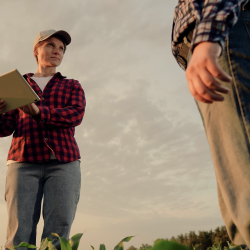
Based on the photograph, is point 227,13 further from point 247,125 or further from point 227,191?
point 227,191

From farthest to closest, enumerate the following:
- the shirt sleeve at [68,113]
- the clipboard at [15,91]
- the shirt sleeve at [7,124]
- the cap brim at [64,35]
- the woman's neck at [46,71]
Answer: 1. the woman's neck at [46,71]
2. the cap brim at [64,35]
3. the shirt sleeve at [7,124]
4. the shirt sleeve at [68,113]
5. the clipboard at [15,91]

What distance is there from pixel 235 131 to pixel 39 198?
180 cm

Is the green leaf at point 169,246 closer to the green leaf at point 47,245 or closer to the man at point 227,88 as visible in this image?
the man at point 227,88

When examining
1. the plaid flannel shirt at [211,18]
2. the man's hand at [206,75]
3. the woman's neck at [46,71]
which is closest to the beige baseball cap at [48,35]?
the woman's neck at [46,71]

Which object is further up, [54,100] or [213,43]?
[54,100]

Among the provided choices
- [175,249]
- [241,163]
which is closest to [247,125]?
[241,163]

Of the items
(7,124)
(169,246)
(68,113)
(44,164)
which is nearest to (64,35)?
(68,113)

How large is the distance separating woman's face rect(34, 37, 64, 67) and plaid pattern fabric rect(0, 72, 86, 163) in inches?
8.1

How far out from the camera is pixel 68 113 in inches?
95.5

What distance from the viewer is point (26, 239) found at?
220 cm

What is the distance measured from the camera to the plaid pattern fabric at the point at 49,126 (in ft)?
7.74

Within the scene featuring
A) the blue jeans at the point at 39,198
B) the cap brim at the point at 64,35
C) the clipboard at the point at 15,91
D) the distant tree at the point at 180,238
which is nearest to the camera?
the clipboard at the point at 15,91

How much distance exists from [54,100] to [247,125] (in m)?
1.91

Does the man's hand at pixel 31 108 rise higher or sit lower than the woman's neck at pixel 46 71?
lower
